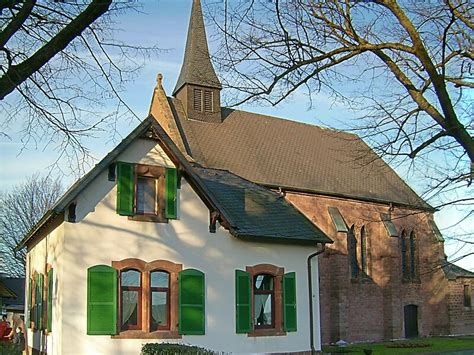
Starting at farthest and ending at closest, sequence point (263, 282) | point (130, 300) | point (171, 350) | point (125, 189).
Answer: point (263, 282)
point (125, 189)
point (130, 300)
point (171, 350)

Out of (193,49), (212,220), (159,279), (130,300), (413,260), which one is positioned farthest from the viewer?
(413,260)

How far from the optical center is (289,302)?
62.7 feet

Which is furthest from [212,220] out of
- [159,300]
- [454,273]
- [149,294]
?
[454,273]

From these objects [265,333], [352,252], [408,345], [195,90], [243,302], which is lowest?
[408,345]

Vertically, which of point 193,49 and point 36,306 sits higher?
point 193,49

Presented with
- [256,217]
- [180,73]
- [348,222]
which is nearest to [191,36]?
[180,73]

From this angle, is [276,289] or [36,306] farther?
[36,306]

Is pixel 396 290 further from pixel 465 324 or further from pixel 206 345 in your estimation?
pixel 206 345

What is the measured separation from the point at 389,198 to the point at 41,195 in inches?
1128

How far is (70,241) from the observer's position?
16016 millimetres

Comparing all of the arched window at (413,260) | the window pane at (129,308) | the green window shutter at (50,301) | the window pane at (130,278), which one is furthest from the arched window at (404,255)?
the green window shutter at (50,301)

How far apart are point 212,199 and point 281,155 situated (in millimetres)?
15752

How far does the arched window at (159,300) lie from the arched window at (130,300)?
0.36m

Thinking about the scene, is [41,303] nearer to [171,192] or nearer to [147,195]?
[147,195]
